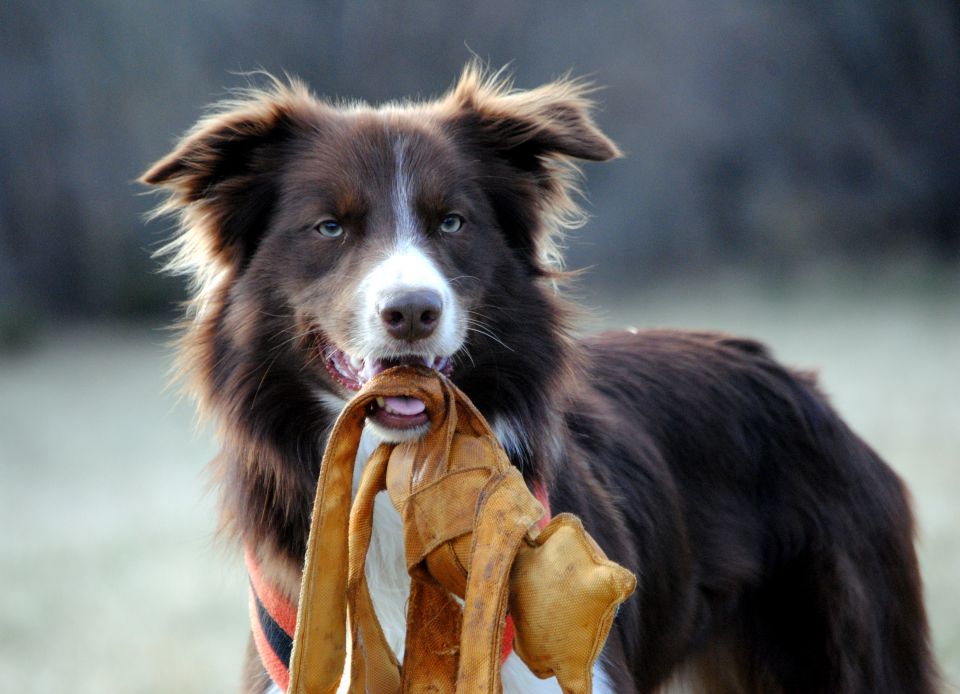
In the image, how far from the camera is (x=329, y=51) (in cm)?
2408

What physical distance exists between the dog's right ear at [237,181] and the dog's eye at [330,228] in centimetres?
29

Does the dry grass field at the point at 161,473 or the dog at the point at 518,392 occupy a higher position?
the dog at the point at 518,392

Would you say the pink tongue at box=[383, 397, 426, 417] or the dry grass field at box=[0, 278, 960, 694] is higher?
the pink tongue at box=[383, 397, 426, 417]

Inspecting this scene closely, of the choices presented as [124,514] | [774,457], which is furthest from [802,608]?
[124,514]

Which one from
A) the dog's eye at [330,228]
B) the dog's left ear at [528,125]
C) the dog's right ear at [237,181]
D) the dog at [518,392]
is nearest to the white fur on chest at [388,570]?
the dog at [518,392]

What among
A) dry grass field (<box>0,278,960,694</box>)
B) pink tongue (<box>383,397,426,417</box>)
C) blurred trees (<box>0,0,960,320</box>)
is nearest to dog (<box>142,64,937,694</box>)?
pink tongue (<box>383,397,426,417</box>)

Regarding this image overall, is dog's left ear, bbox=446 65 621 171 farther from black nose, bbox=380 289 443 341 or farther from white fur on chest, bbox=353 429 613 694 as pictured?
white fur on chest, bbox=353 429 613 694

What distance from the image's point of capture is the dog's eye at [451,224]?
3.67 m

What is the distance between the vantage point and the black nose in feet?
10.3

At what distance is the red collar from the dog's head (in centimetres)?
50

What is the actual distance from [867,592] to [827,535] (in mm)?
272

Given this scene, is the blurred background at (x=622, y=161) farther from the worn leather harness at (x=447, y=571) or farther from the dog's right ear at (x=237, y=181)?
the worn leather harness at (x=447, y=571)

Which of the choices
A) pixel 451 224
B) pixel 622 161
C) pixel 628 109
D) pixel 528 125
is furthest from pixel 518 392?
pixel 628 109

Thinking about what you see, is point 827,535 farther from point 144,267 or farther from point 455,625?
point 144,267
